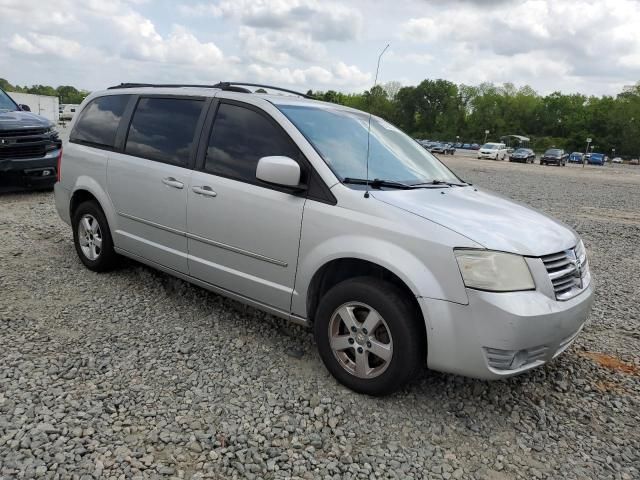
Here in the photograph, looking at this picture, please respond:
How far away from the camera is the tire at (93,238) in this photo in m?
4.82

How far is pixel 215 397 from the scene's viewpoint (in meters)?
3.05

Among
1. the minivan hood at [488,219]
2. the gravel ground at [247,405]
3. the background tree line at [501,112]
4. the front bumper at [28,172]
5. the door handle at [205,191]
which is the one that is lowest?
the gravel ground at [247,405]

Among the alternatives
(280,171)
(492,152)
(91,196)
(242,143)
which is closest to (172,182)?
(242,143)

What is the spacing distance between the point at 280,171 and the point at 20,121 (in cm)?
756

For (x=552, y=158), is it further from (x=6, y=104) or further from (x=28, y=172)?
(x=28, y=172)

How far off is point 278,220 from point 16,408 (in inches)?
72.5

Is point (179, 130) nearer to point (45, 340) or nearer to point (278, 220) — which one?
point (278, 220)

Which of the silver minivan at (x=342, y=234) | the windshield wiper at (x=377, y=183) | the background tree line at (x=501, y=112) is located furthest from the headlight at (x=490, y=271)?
the background tree line at (x=501, y=112)

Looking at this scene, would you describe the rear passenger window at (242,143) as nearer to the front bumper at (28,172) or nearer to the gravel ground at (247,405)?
the gravel ground at (247,405)

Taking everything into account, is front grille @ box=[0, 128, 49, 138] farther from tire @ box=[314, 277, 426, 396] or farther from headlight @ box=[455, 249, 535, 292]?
headlight @ box=[455, 249, 535, 292]

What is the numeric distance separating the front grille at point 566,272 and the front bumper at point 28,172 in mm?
8597

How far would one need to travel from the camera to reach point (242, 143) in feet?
12.2

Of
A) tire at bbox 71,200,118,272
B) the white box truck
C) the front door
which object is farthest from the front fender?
the white box truck

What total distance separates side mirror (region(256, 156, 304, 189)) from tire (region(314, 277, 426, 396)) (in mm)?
727
